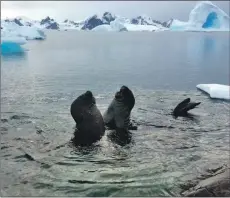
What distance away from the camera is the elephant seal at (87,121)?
35.7ft

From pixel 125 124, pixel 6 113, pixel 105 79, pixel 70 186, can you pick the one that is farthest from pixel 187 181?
pixel 105 79

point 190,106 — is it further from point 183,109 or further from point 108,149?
point 108,149

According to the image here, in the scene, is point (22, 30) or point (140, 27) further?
point (140, 27)

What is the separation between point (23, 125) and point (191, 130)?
17.7 feet

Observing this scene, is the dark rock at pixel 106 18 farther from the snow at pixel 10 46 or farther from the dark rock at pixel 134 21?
the snow at pixel 10 46

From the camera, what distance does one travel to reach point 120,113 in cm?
1212

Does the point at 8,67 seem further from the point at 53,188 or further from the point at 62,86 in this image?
the point at 53,188

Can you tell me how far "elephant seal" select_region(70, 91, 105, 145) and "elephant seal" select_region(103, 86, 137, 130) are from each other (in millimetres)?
717

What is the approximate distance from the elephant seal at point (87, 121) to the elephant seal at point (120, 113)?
72cm

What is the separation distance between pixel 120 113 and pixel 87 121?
1.43 meters

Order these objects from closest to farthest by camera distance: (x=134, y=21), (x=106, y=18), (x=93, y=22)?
(x=106, y=18) < (x=93, y=22) < (x=134, y=21)

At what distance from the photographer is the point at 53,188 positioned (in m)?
7.83

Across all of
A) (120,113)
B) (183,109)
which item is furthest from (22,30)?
(120,113)

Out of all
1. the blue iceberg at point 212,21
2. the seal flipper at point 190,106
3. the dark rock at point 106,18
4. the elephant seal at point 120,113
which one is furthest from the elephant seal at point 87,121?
the dark rock at point 106,18
